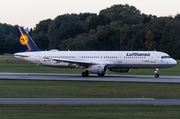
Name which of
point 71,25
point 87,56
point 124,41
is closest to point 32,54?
point 87,56

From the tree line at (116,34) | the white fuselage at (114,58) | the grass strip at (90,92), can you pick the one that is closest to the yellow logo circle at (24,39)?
the white fuselage at (114,58)

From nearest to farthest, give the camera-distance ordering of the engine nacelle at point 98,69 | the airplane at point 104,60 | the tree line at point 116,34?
1. the engine nacelle at point 98,69
2. the airplane at point 104,60
3. the tree line at point 116,34

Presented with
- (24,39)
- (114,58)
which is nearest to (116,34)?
(24,39)

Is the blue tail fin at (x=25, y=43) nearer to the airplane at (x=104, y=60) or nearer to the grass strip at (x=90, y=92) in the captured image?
the airplane at (x=104, y=60)

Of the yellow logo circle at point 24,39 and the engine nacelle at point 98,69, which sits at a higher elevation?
the yellow logo circle at point 24,39

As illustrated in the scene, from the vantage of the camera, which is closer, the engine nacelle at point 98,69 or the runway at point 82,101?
the runway at point 82,101

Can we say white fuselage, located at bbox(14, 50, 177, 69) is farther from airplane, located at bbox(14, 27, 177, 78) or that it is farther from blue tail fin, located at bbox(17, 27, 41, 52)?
blue tail fin, located at bbox(17, 27, 41, 52)

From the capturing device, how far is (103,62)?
49.3m

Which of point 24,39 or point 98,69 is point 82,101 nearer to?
point 98,69

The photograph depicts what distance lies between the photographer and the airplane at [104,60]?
155 feet

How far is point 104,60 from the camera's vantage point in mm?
49938

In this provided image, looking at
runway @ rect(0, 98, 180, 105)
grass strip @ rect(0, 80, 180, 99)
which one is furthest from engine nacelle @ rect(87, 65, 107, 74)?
runway @ rect(0, 98, 180, 105)

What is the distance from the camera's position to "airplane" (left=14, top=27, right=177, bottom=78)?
155 feet
